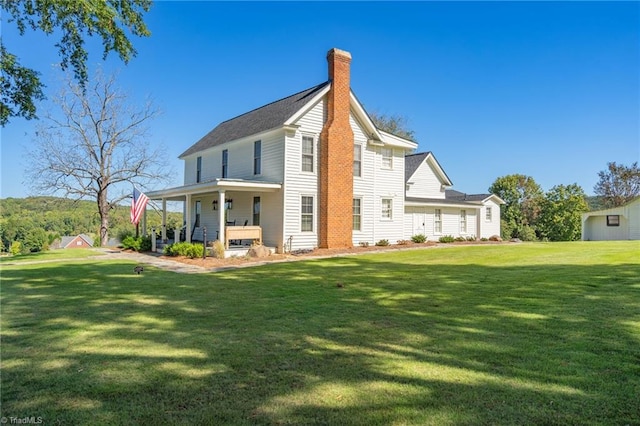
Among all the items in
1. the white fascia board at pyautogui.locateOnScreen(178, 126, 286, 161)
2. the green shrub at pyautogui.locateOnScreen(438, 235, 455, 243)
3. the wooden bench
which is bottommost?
the green shrub at pyautogui.locateOnScreen(438, 235, 455, 243)

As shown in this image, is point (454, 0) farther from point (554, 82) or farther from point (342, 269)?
point (342, 269)

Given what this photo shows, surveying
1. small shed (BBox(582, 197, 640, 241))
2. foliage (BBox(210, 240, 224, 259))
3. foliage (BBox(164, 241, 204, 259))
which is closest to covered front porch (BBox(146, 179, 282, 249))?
foliage (BBox(210, 240, 224, 259))

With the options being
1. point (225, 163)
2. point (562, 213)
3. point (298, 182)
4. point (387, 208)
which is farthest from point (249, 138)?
point (562, 213)

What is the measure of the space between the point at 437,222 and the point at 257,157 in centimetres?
1318

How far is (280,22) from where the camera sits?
17.0 m

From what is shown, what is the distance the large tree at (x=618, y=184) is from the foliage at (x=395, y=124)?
2404 centimetres

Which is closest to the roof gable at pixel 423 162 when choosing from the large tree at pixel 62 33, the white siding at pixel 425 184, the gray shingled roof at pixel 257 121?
the white siding at pixel 425 184

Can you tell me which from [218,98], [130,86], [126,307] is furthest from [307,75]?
[126,307]

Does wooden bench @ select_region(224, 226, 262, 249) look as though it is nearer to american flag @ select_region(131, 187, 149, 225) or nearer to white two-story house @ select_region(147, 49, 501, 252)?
white two-story house @ select_region(147, 49, 501, 252)

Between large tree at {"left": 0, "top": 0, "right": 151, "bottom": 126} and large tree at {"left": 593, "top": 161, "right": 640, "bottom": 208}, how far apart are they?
170 feet

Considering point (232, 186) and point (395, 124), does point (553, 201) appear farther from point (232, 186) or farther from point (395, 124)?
point (232, 186)

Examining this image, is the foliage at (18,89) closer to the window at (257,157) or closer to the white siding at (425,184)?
the window at (257,157)

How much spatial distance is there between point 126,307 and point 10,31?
12.5 m

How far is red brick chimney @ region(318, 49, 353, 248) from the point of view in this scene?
58.6 ft
